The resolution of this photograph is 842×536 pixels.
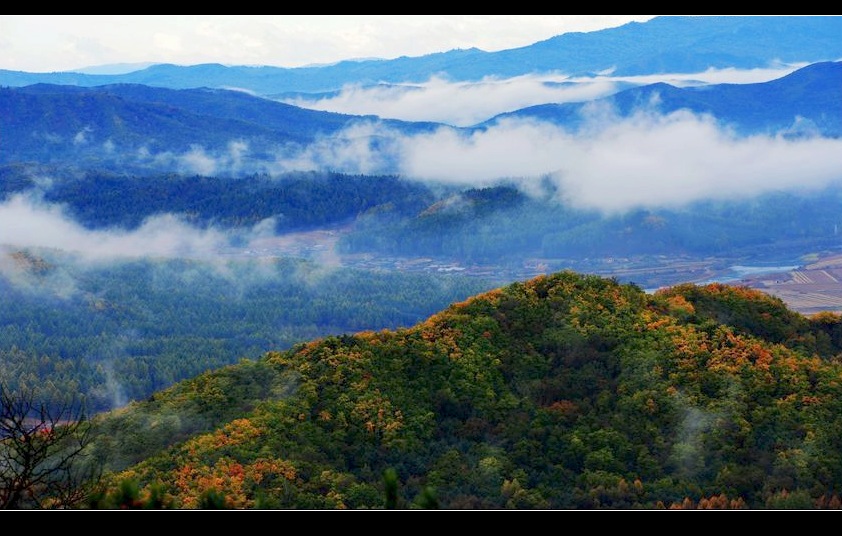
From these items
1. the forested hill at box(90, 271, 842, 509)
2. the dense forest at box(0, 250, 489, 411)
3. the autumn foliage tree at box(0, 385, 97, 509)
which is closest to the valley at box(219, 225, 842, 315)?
the dense forest at box(0, 250, 489, 411)

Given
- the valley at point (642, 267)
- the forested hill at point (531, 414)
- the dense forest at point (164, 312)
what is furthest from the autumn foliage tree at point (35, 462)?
the valley at point (642, 267)

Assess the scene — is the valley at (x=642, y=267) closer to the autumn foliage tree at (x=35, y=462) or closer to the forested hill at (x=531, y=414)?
the forested hill at (x=531, y=414)

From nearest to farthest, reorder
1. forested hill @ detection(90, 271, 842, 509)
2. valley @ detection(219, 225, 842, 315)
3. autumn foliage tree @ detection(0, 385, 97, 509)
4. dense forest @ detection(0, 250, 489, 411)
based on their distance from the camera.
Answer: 1. autumn foliage tree @ detection(0, 385, 97, 509)
2. forested hill @ detection(90, 271, 842, 509)
3. dense forest @ detection(0, 250, 489, 411)
4. valley @ detection(219, 225, 842, 315)

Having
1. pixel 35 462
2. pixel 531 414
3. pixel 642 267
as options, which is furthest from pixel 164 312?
pixel 35 462

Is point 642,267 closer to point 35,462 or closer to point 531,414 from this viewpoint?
point 531,414

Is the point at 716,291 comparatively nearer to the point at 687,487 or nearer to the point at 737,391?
the point at 737,391

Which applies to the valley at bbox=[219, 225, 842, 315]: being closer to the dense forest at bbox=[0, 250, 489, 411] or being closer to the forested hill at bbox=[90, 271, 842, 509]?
the dense forest at bbox=[0, 250, 489, 411]

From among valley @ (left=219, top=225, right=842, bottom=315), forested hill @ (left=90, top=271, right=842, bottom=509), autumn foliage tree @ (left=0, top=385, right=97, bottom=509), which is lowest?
valley @ (left=219, top=225, right=842, bottom=315)

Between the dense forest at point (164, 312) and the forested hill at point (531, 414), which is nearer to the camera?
the forested hill at point (531, 414)
